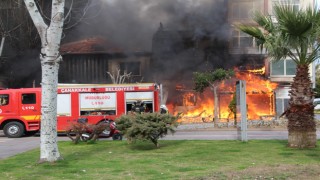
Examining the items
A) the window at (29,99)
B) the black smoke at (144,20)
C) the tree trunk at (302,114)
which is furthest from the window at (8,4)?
the tree trunk at (302,114)

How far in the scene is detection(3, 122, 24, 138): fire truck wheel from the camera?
18.2 meters

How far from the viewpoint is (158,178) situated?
685 centimetres

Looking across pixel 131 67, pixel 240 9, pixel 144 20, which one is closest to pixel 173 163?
pixel 144 20

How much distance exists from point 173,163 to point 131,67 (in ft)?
75.1

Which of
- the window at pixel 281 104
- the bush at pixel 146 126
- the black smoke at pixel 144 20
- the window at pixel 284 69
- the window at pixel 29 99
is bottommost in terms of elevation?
the bush at pixel 146 126

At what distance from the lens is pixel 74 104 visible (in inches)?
720

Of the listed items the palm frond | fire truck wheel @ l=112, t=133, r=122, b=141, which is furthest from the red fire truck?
the palm frond

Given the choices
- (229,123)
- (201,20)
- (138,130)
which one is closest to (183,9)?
(201,20)

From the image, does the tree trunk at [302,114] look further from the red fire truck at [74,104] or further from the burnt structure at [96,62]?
the burnt structure at [96,62]

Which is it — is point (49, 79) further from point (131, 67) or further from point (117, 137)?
point (131, 67)

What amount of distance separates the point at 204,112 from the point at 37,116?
43.6 feet

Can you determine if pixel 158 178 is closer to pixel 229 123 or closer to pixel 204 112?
pixel 229 123

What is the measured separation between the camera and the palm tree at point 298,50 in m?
10.2

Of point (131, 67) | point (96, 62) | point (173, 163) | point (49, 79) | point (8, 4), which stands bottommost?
point (173, 163)
